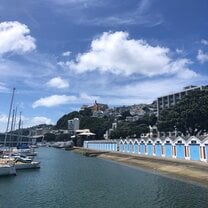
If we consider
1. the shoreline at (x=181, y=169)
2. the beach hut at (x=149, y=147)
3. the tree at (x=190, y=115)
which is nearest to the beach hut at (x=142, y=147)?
the beach hut at (x=149, y=147)

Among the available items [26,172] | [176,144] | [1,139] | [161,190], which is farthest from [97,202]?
[1,139]

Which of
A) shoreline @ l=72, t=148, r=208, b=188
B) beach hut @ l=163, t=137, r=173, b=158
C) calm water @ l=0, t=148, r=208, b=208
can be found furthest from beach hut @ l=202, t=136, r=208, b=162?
beach hut @ l=163, t=137, r=173, b=158

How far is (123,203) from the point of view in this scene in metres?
38.6

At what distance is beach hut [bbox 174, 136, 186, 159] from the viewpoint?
78.1m

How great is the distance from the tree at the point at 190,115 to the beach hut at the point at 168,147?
19.0 m

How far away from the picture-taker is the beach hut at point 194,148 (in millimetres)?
71375

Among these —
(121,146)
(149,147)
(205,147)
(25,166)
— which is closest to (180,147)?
(205,147)

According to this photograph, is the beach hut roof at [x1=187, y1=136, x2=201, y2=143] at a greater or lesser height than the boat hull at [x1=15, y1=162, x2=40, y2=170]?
greater

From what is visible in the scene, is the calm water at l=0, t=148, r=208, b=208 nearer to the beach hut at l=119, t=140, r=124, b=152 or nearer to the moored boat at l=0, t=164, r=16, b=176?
the moored boat at l=0, t=164, r=16, b=176

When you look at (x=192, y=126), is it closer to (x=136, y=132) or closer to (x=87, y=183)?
(x=87, y=183)

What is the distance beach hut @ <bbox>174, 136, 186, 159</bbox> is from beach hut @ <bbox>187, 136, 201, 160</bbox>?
110 inches

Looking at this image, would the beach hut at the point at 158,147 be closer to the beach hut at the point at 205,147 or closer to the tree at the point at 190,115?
the tree at the point at 190,115

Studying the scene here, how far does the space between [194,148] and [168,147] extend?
13727 millimetres

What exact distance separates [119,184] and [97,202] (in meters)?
13.8
